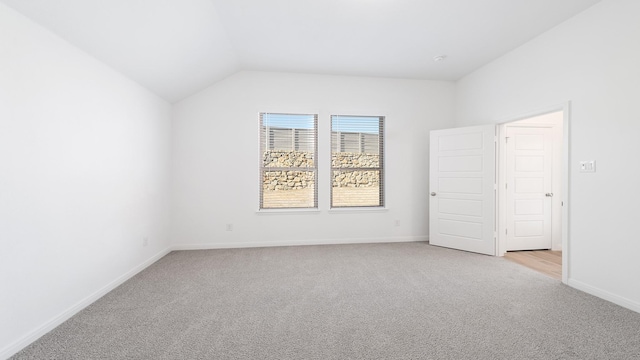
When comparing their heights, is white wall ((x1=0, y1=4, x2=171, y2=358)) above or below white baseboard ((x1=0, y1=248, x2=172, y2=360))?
above

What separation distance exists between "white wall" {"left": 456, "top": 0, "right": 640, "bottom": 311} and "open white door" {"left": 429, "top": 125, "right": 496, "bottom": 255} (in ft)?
3.21

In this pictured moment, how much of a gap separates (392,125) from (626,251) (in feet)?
10.3

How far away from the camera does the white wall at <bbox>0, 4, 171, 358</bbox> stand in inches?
67.1

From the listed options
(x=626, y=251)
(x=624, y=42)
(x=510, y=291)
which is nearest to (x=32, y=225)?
(x=510, y=291)

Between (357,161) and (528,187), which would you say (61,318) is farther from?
(528,187)

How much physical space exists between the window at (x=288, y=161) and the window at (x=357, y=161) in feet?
1.21

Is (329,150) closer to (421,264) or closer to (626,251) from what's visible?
(421,264)

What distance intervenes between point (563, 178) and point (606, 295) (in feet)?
3.88

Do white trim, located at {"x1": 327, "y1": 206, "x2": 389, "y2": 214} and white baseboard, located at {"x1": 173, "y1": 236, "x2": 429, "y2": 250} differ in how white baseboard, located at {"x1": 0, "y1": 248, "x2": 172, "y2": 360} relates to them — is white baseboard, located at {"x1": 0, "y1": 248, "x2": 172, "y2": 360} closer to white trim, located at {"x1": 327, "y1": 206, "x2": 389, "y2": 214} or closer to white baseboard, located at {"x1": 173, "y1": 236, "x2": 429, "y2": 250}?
white baseboard, located at {"x1": 173, "y1": 236, "x2": 429, "y2": 250}

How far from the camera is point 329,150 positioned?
14.6 feet

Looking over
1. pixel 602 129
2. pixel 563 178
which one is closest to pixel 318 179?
pixel 563 178

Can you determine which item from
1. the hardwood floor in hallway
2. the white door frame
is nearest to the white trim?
the white door frame

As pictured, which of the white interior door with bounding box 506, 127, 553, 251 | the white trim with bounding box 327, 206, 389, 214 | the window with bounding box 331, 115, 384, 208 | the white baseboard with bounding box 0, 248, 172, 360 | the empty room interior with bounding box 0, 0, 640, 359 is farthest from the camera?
the window with bounding box 331, 115, 384, 208

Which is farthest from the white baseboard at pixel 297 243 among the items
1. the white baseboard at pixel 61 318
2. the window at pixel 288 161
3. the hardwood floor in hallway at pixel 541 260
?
the hardwood floor in hallway at pixel 541 260
